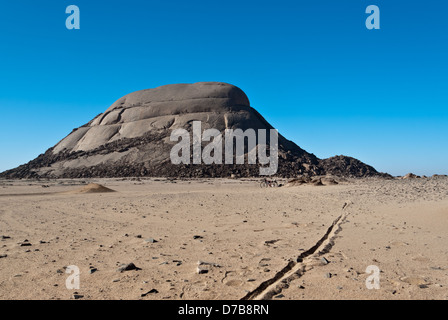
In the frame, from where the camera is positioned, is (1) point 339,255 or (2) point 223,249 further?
(2) point 223,249

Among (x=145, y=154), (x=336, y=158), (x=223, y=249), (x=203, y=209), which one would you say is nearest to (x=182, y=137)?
(x=145, y=154)

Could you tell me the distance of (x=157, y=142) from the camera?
69.9 m

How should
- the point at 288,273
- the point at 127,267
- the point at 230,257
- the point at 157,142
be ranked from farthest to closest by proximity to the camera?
the point at 157,142
the point at 230,257
the point at 127,267
the point at 288,273

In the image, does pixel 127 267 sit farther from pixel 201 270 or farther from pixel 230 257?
pixel 230 257

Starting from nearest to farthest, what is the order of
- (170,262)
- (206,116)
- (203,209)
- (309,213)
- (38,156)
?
(170,262) → (309,213) → (203,209) → (206,116) → (38,156)

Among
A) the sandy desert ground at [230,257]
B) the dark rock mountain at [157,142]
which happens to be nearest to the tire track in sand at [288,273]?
the sandy desert ground at [230,257]

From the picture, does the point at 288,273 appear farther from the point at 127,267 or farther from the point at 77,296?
the point at 77,296

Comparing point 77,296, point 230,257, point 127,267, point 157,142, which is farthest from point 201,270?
point 157,142

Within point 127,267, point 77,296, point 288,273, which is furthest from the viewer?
point 127,267

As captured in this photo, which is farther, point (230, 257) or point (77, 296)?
point (230, 257)

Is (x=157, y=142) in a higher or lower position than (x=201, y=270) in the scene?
higher

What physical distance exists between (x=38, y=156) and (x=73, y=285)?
89687 millimetres
